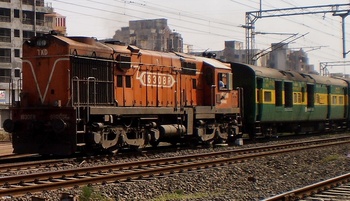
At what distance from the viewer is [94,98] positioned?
52.4ft

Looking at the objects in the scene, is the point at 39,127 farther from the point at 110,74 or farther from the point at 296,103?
the point at 296,103

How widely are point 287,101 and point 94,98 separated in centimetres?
1450

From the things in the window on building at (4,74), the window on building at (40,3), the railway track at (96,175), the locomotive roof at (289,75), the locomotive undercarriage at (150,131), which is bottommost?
the railway track at (96,175)

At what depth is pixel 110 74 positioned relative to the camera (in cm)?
1669

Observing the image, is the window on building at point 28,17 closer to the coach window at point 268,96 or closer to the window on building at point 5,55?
the window on building at point 5,55

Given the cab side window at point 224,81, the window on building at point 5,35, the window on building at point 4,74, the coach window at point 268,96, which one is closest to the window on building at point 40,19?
the window on building at point 5,35

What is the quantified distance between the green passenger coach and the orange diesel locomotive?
556 centimetres

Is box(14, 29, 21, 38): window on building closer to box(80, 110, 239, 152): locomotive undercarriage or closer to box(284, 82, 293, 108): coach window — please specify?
box(284, 82, 293, 108): coach window

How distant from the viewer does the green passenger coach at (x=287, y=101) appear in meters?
24.7

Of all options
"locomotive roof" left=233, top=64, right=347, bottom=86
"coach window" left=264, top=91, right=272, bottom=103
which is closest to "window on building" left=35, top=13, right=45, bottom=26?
"locomotive roof" left=233, top=64, right=347, bottom=86

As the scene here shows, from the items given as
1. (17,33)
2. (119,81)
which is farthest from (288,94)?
(17,33)

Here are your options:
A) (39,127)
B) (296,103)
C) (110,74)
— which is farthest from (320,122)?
(39,127)

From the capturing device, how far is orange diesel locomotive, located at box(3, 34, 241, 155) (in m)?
15.3

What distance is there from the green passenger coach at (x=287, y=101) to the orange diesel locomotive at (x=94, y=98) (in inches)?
219
